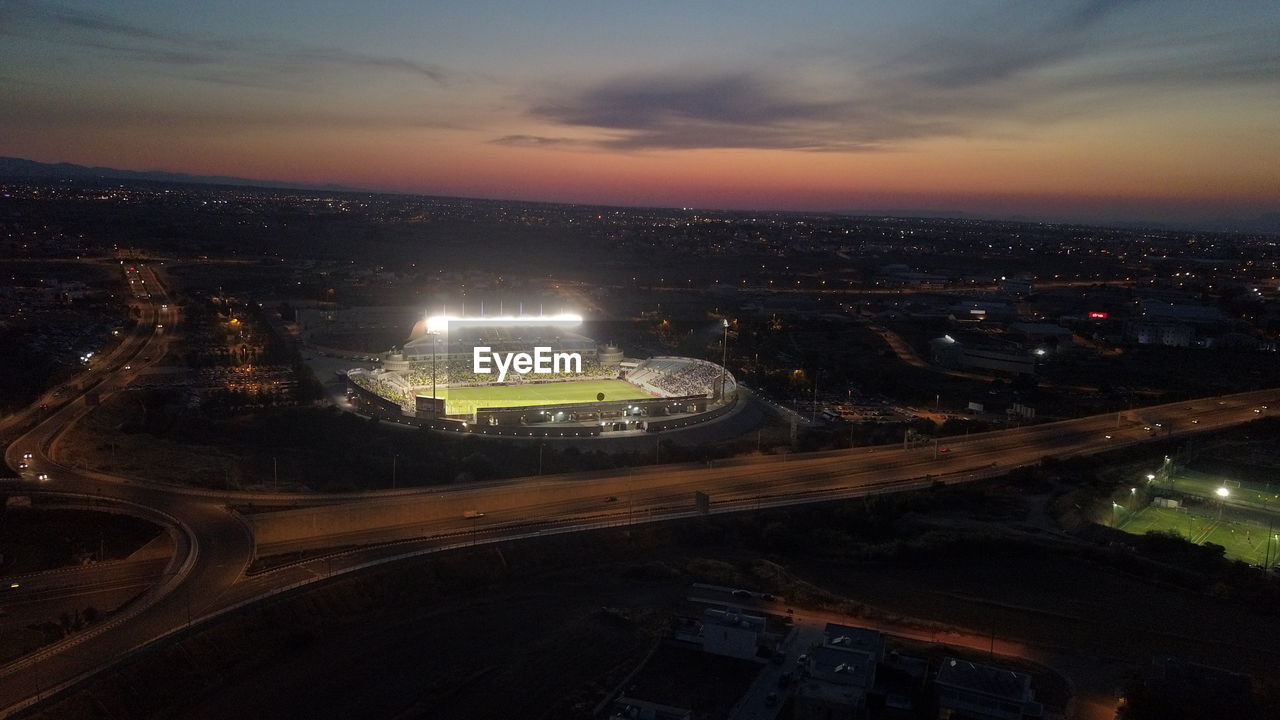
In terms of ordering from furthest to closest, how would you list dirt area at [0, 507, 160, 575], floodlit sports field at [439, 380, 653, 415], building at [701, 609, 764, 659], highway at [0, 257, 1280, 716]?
1. floodlit sports field at [439, 380, 653, 415]
2. dirt area at [0, 507, 160, 575]
3. highway at [0, 257, 1280, 716]
4. building at [701, 609, 764, 659]

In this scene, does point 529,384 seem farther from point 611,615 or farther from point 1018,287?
point 1018,287

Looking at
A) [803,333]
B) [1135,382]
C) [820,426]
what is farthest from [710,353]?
[1135,382]

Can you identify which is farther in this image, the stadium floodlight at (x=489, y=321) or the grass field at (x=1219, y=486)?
the stadium floodlight at (x=489, y=321)

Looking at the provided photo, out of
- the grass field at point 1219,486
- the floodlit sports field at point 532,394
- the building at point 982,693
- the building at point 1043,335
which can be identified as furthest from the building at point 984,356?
the building at point 982,693

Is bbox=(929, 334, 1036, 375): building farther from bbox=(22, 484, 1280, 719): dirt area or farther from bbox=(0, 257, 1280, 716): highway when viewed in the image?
bbox=(22, 484, 1280, 719): dirt area

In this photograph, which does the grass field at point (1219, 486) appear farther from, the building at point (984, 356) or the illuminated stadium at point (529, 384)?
the building at point (984, 356)

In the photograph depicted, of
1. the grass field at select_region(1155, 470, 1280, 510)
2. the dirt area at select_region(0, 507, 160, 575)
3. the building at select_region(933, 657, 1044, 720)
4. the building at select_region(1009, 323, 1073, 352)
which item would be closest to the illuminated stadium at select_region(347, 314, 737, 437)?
the dirt area at select_region(0, 507, 160, 575)
